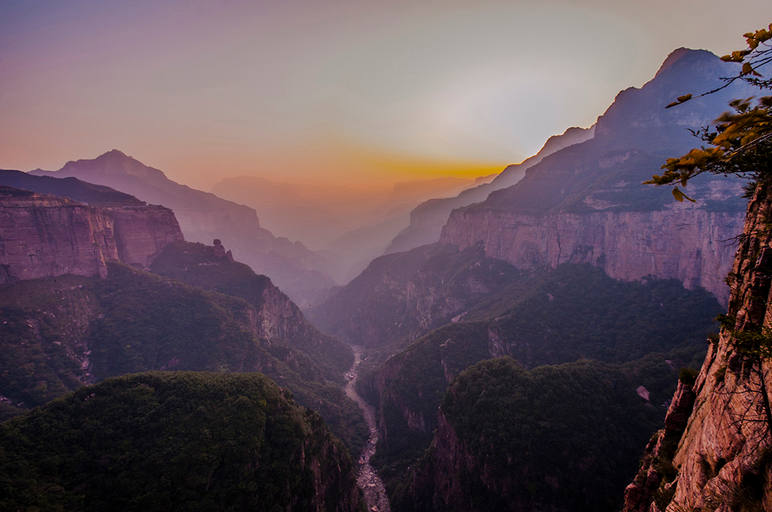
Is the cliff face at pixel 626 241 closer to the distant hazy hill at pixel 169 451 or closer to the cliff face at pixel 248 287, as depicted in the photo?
the distant hazy hill at pixel 169 451

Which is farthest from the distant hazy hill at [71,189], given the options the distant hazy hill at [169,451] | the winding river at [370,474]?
the winding river at [370,474]

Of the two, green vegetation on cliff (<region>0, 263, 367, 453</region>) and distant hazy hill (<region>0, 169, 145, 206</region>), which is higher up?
distant hazy hill (<region>0, 169, 145, 206</region>)

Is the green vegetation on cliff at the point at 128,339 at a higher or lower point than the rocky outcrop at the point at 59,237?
lower

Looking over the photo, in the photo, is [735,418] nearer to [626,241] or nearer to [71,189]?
[626,241]

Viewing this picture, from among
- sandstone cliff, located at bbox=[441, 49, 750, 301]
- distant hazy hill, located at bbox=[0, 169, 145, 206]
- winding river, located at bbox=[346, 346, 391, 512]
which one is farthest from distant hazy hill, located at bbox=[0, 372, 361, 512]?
distant hazy hill, located at bbox=[0, 169, 145, 206]

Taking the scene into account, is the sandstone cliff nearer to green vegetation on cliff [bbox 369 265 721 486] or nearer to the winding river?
green vegetation on cliff [bbox 369 265 721 486]

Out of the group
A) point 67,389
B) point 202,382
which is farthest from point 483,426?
point 67,389
